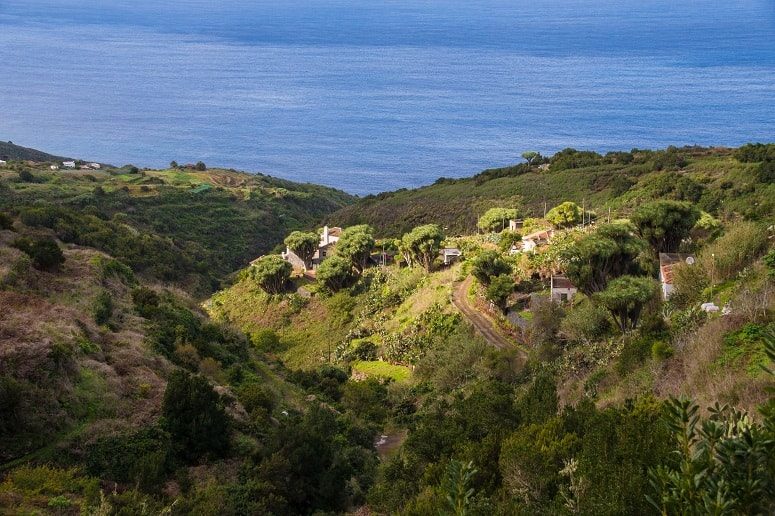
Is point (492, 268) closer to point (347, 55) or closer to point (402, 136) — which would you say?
point (402, 136)

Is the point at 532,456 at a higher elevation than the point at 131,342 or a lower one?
higher

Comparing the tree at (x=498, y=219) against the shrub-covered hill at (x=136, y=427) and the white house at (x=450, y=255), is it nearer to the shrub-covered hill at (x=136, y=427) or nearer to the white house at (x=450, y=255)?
the white house at (x=450, y=255)

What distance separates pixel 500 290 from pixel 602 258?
3.67 meters

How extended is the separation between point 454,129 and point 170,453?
341 ft

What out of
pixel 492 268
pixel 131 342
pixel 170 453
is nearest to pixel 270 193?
pixel 492 268

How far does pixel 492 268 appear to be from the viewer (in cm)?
2933

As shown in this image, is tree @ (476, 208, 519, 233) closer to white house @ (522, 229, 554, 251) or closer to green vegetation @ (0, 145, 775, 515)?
green vegetation @ (0, 145, 775, 515)

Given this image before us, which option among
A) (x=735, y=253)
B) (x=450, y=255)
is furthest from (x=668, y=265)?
(x=450, y=255)

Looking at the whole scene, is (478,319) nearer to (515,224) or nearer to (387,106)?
(515,224)

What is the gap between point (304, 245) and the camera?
4228 centimetres

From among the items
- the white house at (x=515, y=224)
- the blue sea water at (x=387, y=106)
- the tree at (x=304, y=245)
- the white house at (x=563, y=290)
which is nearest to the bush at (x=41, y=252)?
the white house at (x=563, y=290)

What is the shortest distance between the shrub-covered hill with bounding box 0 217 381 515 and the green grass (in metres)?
5.53

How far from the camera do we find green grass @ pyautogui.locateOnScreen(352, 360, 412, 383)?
2742 cm

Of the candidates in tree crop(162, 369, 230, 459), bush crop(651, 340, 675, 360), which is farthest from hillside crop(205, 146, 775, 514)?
tree crop(162, 369, 230, 459)
